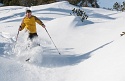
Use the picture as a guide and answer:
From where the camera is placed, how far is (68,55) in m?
12.1

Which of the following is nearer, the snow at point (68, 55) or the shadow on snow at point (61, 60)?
the snow at point (68, 55)

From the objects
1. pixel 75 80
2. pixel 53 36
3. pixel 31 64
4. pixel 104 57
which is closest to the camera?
pixel 75 80

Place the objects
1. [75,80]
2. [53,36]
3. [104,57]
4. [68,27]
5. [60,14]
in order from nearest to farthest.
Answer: [75,80], [104,57], [53,36], [68,27], [60,14]

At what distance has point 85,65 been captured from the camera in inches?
391

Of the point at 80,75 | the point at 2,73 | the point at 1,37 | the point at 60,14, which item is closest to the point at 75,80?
the point at 80,75

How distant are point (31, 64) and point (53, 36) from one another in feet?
18.0

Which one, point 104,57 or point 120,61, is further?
point 104,57

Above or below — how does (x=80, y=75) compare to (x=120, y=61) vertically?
below

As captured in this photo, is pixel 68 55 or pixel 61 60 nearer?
pixel 61 60

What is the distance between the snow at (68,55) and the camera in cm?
868

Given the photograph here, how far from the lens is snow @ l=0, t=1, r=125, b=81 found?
8680mm

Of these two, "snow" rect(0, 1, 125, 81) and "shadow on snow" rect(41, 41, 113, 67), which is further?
"shadow on snow" rect(41, 41, 113, 67)

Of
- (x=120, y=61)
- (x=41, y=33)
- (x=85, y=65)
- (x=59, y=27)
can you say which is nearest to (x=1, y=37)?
(x=41, y=33)

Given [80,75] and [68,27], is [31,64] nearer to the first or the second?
[80,75]
